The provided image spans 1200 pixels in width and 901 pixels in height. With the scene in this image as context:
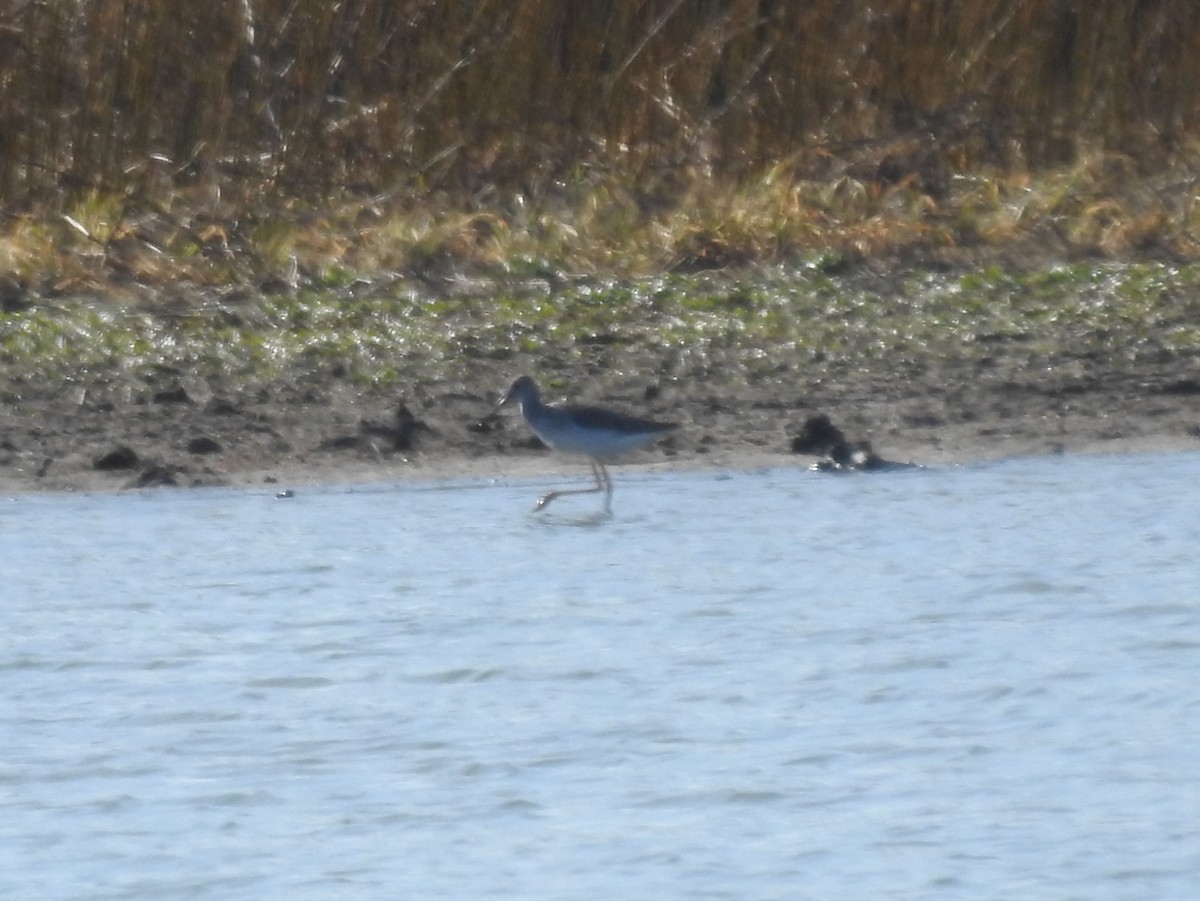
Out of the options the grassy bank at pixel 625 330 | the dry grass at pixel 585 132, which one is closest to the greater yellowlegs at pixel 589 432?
the grassy bank at pixel 625 330

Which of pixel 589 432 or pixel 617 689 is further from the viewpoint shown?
pixel 589 432

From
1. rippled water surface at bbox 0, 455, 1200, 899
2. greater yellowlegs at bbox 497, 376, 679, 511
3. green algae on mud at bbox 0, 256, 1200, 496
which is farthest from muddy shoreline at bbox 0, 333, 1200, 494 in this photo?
greater yellowlegs at bbox 497, 376, 679, 511

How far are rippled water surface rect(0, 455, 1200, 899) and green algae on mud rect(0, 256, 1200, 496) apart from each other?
0.46 m

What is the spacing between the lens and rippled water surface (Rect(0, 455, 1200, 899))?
16.7ft

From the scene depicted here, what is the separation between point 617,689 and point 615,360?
12.4 ft

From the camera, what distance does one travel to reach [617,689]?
6.34 metres

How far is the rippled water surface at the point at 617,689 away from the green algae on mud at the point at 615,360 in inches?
18.1

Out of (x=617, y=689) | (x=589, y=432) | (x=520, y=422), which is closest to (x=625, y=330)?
(x=520, y=422)

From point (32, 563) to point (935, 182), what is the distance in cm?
521

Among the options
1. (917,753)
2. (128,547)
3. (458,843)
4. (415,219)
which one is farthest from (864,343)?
(458,843)

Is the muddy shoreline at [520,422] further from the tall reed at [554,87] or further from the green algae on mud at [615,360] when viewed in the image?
the tall reed at [554,87]

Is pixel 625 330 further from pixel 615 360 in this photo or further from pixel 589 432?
pixel 589 432

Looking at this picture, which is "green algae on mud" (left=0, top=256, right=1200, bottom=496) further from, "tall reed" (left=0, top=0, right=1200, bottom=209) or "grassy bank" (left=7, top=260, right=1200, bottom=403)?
"tall reed" (left=0, top=0, right=1200, bottom=209)

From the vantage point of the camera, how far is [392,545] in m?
7.91
